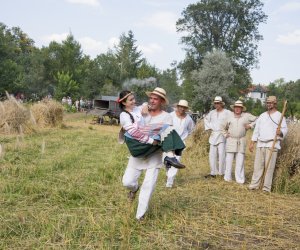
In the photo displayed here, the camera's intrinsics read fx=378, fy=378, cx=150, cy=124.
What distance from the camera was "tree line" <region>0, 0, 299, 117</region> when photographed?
30.8 meters

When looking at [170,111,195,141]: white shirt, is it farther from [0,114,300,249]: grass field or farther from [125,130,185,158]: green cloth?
[125,130,185,158]: green cloth

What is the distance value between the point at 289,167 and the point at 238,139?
1.11 m

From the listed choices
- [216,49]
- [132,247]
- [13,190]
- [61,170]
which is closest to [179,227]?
[132,247]

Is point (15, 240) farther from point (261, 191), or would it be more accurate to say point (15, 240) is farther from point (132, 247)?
point (261, 191)

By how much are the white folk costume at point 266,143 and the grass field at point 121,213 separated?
32cm

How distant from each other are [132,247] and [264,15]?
3469 centimetres

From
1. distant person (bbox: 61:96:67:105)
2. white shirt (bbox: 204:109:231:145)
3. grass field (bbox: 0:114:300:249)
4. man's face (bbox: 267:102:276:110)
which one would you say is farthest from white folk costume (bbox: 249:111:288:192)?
distant person (bbox: 61:96:67:105)

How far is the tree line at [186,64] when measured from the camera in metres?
30.8

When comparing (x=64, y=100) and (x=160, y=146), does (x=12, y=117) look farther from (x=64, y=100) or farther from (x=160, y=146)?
(x=64, y=100)

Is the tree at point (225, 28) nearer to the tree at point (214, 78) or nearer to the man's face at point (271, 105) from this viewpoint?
the tree at point (214, 78)

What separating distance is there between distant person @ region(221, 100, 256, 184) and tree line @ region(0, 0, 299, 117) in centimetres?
2331

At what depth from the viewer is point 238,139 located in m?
7.40

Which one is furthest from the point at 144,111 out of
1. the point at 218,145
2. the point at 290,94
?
the point at 290,94

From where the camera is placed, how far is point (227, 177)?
7477 mm
